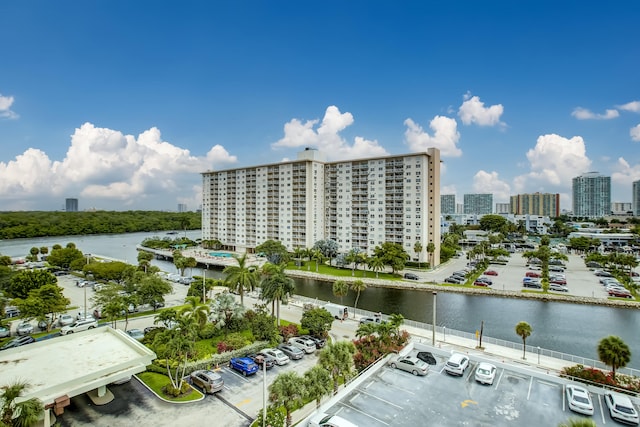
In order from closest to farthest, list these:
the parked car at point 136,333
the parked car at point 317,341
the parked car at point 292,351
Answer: the parked car at point 292,351 → the parked car at point 317,341 → the parked car at point 136,333

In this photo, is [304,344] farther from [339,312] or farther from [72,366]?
[72,366]

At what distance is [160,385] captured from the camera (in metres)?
21.4

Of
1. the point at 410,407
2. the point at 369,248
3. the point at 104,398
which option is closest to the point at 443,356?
the point at 410,407

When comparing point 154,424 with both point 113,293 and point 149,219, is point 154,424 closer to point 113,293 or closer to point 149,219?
point 113,293

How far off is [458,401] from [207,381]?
14.0 m

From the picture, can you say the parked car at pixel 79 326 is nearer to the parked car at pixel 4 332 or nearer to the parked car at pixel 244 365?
the parked car at pixel 4 332

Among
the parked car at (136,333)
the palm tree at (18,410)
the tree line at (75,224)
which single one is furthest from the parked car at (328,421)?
the tree line at (75,224)

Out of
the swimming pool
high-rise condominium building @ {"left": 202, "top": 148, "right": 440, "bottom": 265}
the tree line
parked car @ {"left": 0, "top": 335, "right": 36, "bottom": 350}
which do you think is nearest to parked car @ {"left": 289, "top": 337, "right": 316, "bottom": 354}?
parked car @ {"left": 0, "top": 335, "right": 36, "bottom": 350}

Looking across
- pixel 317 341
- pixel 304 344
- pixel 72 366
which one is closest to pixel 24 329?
pixel 72 366

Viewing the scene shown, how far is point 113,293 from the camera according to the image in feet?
116

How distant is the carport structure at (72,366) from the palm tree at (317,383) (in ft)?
31.1

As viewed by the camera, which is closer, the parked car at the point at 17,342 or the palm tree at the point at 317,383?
the palm tree at the point at 317,383

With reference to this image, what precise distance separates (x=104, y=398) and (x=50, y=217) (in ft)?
585

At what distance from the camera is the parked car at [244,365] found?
22906mm
